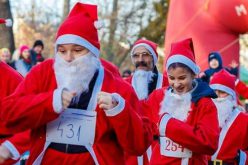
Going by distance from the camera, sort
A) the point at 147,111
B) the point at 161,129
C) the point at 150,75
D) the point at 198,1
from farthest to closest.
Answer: the point at 198,1 < the point at 150,75 < the point at 147,111 < the point at 161,129

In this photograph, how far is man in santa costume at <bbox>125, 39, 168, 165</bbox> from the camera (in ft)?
30.0

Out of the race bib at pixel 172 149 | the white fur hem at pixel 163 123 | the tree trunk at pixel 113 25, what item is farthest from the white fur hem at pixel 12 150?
the tree trunk at pixel 113 25

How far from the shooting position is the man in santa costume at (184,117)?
21.7 ft

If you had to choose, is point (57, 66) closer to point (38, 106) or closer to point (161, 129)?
point (38, 106)

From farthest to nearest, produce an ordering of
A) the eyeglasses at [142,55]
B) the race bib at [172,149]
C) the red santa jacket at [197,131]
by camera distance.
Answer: the eyeglasses at [142,55] < the race bib at [172,149] < the red santa jacket at [197,131]

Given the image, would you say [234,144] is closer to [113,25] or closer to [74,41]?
[74,41]

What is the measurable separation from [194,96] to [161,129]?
1.45 feet

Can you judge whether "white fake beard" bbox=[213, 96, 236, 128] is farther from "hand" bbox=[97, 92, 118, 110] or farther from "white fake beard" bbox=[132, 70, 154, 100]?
"hand" bbox=[97, 92, 118, 110]

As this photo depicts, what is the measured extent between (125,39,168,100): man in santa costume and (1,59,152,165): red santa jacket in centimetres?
369

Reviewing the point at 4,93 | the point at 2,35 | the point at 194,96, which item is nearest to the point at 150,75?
the point at 194,96

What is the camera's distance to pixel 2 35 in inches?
601

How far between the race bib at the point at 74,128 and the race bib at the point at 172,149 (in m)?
1.74

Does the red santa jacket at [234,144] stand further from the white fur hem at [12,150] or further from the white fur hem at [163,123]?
the white fur hem at [12,150]

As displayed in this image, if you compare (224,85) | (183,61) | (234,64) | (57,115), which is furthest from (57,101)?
(234,64)
